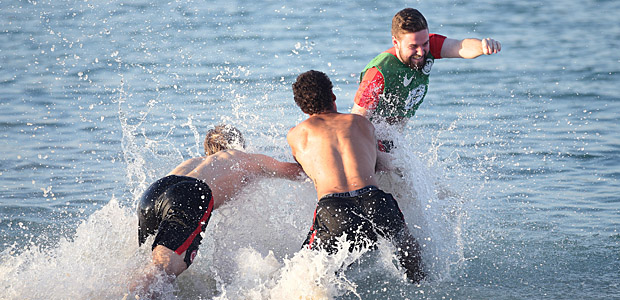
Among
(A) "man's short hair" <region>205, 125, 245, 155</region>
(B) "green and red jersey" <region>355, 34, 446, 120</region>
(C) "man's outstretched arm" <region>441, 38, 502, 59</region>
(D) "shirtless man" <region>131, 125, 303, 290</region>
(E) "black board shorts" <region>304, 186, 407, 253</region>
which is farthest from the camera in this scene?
(A) "man's short hair" <region>205, 125, 245, 155</region>

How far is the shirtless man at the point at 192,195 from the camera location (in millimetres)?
5082

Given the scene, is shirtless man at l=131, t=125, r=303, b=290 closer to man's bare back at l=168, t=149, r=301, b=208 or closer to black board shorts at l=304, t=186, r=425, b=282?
man's bare back at l=168, t=149, r=301, b=208

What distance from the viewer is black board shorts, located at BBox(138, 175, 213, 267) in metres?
5.14

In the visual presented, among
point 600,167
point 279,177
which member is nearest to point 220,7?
point 600,167

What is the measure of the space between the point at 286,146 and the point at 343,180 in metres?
1.44

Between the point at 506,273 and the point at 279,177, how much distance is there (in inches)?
75.1

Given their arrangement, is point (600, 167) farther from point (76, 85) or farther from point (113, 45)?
point (113, 45)

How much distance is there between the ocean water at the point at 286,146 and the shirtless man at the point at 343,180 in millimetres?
184

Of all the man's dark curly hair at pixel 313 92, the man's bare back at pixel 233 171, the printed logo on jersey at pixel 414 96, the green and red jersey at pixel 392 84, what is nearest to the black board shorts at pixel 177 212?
the man's bare back at pixel 233 171

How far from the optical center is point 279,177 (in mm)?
5727

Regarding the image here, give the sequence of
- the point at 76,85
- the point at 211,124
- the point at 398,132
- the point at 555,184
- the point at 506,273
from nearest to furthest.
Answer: the point at 506,273 → the point at 398,132 → the point at 555,184 → the point at 211,124 → the point at 76,85

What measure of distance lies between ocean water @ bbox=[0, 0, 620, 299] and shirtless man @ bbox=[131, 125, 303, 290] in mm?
227

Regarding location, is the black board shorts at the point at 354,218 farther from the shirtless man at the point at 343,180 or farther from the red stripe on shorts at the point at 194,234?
the red stripe on shorts at the point at 194,234

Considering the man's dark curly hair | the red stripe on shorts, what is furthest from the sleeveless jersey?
the red stripe on shorts
